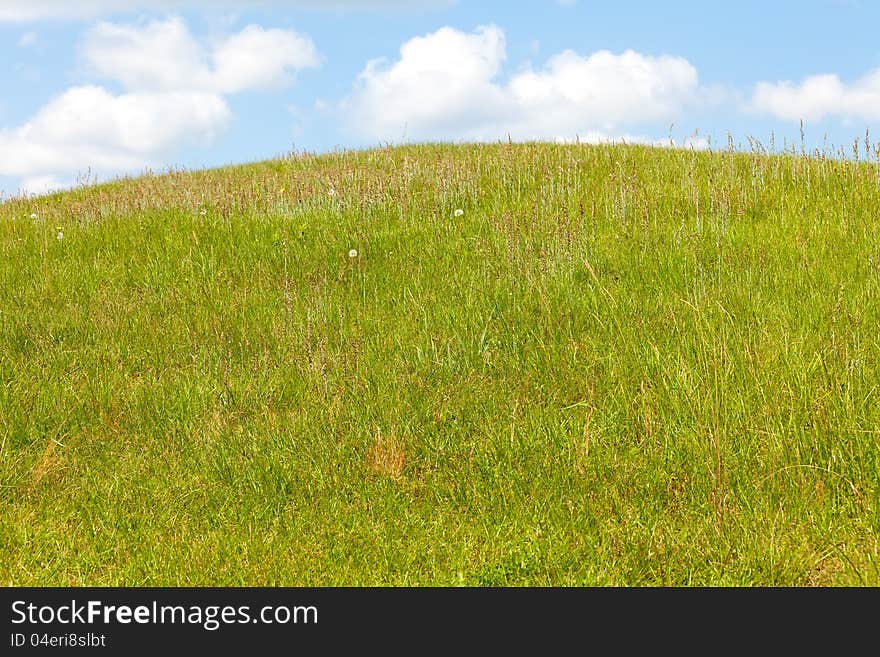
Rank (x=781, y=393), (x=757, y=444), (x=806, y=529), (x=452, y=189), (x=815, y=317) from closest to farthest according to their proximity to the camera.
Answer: (x=806, y=529)
(x=757, y=444)
(x=781, y=393)
(x=815, y=317)
(x=452, y=189)

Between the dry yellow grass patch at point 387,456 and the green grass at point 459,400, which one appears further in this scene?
the dry yellow grass patch at point 387,456

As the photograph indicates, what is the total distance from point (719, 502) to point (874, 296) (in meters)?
3.00

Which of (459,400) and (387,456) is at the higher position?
(459,400)

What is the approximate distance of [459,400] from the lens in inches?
179

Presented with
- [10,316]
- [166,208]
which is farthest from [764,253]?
[166,208]

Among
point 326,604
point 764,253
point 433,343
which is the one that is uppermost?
point 764,253

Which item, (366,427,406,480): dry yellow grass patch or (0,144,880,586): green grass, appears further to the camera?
(366,427,406,480): dry yellow grass patch

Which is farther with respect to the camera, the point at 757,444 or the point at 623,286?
the point at 623,286

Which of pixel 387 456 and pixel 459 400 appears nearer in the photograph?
pixel 387 456

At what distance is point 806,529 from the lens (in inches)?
127

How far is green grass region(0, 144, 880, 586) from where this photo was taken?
3.26 meters

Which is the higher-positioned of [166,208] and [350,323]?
[166,208]

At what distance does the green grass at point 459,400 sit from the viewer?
Answer: 10.7ft

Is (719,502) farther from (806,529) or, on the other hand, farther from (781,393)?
(781,393)
